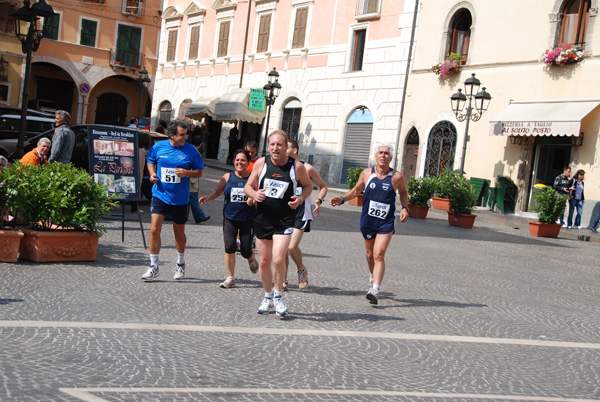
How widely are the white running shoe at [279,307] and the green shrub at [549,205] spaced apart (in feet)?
43.7

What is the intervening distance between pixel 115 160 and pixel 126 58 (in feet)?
134

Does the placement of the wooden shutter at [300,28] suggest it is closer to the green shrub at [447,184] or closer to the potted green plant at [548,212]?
the green shrub at [447,184]

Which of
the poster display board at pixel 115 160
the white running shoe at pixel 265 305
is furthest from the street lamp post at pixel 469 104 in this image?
the white running shoe at pixel 265 305

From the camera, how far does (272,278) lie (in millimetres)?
7273

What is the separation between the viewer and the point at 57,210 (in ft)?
28.6

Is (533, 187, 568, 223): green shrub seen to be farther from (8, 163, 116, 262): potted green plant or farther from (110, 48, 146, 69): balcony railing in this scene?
(110, 48, 146, 69): balcony railing

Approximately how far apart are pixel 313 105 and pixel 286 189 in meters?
27.3

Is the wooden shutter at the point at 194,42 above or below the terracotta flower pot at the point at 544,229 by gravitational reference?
above

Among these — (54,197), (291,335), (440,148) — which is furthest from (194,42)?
(291,335)

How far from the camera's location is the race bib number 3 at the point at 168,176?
832 centimetres

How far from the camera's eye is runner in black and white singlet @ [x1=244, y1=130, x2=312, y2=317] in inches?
271

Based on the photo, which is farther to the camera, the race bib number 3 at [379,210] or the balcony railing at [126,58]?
the balcony railing at [126,58]

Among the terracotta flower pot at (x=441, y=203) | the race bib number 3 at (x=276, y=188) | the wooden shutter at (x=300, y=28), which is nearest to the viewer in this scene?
the race bib number 3 at (x=276, y=188)

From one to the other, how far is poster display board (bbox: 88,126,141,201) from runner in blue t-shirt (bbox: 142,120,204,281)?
8.82ft
